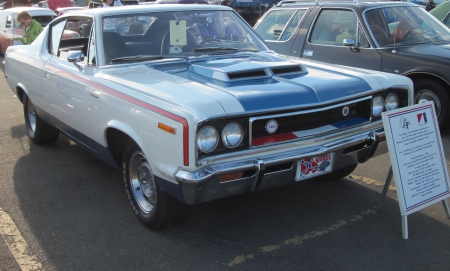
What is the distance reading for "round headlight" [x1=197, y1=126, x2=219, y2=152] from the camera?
3.20 m

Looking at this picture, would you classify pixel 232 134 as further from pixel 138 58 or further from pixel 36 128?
pixel 36 128

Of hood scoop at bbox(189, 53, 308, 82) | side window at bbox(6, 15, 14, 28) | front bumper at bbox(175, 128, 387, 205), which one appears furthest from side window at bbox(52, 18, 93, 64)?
side window at bbox(6, 15, 14, 28)

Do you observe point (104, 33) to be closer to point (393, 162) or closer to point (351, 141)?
point (351, 141)

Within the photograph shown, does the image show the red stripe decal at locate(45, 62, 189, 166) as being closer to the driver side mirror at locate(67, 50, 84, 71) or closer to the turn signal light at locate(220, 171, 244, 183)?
the driver side mirror at locate(67, 50, 84, 71)

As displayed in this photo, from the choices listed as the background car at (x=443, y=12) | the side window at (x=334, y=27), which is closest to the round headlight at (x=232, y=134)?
the side window at (x=334, y=27)

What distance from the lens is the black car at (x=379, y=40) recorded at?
249 inches

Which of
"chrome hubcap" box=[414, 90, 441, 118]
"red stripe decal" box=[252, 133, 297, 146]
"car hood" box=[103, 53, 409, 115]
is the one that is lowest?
"chrome hubcap" box=[414, 90, 441, 118]

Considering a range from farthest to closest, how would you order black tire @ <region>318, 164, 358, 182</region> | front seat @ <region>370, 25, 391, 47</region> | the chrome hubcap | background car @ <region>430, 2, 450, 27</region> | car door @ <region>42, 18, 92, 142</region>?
background car @ <region>430, 2, 450, 27</region>, front seat @ <region>370, 25, 391, 47</region>, the chrome hubcap, black tire @ <region>318, 164, 358, 182</region>, car door @ <region>42, 18, 92, 142</region>

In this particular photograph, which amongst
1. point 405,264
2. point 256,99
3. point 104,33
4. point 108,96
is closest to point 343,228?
point 405,264

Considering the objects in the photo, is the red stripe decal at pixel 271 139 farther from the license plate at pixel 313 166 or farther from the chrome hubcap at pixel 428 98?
the chrome hubcap at pixel 428 98

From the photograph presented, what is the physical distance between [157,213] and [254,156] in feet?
3.06

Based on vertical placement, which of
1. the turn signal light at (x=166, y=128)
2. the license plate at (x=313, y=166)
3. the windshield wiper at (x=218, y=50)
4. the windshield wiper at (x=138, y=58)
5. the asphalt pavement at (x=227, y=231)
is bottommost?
the asphalt pavement at (x=227, y=231)

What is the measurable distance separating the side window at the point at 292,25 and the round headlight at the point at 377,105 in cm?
369

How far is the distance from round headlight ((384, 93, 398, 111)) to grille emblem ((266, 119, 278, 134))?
1.16 meters
